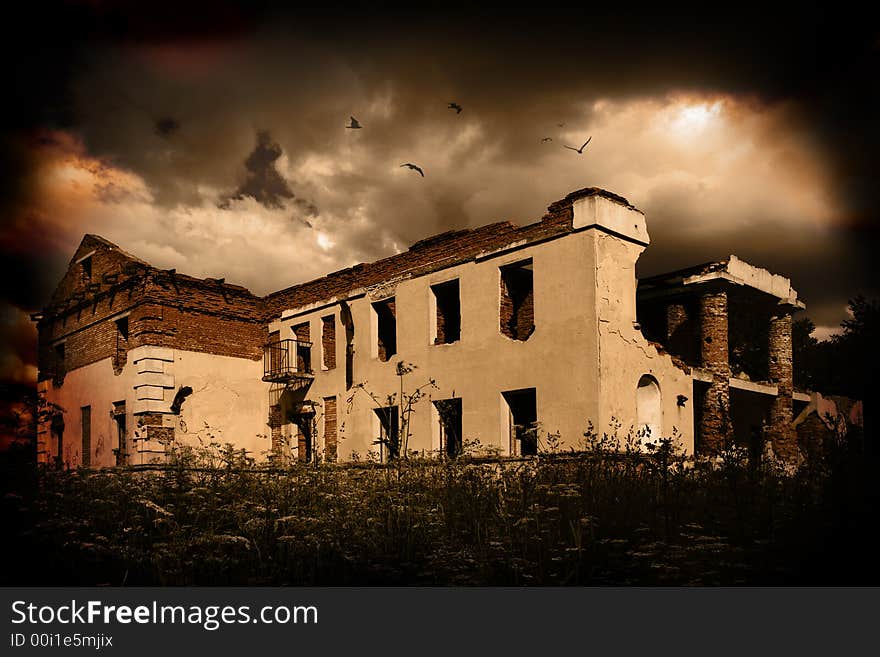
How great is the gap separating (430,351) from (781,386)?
8786 millimetres

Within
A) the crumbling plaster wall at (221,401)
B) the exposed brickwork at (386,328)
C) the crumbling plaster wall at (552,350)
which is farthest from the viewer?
the crumbling plaster wall at (221,401)

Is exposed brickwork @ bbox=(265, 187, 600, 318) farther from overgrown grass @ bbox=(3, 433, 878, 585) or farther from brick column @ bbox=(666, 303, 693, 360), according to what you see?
overgrown grass @ bbox=(3, 433, 878, 585)

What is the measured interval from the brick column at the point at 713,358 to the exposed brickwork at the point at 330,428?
8.00 m

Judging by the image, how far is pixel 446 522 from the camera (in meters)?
6.65

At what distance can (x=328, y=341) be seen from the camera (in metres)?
18.3

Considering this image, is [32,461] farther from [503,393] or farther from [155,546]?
[503,393]

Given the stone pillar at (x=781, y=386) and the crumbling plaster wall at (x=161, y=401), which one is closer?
the crumbling plaster wall at (x=161, y=401)

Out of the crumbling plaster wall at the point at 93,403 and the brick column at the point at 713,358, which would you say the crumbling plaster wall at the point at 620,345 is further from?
the crumbling plaster wall at the point at 93,403

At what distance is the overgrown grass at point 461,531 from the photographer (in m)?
5.32

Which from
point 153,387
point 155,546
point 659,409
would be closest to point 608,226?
point 659,409

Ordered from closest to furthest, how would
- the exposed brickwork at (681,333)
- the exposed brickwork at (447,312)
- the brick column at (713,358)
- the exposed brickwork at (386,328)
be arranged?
the brick column at (713,358), the exposed brickwork at (447,312), the exposed brickwork at (681,333), the exposed brickwork at (386,328)

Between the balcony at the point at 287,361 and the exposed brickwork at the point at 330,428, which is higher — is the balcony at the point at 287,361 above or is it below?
above

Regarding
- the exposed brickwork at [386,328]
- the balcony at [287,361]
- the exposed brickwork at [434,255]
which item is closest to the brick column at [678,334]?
the exposed brickwork at [434,255]

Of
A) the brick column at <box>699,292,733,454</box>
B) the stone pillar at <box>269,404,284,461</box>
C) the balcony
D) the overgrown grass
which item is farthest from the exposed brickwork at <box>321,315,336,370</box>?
the overgrown grass
